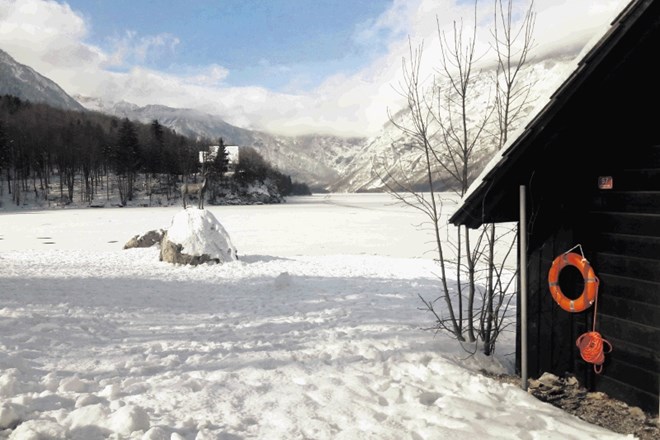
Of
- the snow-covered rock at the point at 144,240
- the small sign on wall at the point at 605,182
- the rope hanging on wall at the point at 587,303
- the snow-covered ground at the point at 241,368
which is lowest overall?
the snow-covered ground at the point at 241,368

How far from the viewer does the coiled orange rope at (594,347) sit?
3621 mm

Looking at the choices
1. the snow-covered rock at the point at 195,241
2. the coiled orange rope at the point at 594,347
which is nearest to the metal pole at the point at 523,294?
the coiled orange rope at the point at 594,347

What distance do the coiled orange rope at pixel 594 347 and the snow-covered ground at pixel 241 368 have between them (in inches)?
25.4

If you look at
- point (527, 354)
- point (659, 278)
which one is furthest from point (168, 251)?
point (659, 278)

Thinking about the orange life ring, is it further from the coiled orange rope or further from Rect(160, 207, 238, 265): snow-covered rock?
Rect(160, 207, 238, 265): snow-covered rock

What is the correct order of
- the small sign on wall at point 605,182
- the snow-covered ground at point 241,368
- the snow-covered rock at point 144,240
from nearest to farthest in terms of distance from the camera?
the snow-covered ground at point 241,368, the small sign on wall at point 605,182, the snow-covered rock at point 144,240

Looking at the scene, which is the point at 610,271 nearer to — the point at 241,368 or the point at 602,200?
the point at 602,200

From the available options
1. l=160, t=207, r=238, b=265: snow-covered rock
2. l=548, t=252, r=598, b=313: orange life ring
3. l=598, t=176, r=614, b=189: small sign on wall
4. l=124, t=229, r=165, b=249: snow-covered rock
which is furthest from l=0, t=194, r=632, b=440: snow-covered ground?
l=124, t=229, r=165, b=249: snow-covered rock

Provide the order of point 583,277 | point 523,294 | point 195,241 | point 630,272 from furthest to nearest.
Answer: point 195,241 < point 523,294 < point 583,277 < point 630,272

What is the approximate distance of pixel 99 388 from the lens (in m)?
3.83

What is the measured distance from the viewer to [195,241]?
41.9ft

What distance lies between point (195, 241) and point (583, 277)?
11432 mm

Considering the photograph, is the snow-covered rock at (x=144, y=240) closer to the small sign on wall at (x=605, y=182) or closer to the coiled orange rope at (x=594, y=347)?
the coiled orange rope at (x=594, y=347)

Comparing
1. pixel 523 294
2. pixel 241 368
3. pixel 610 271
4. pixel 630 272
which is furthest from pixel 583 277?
pixel 241 368
